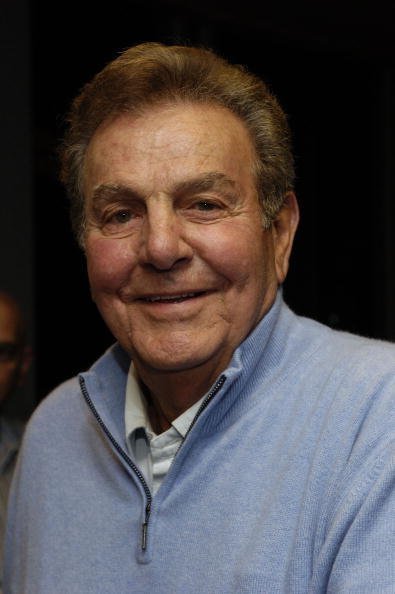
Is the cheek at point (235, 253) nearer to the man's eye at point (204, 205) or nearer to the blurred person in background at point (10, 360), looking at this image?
the man's eye at point (204, 205)

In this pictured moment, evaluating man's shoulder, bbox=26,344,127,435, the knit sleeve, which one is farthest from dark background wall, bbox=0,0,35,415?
the knit sleeve

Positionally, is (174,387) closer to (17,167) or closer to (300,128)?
(17,167)

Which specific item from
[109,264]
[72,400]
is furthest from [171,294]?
[72,400]

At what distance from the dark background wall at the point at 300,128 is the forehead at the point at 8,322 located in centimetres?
60

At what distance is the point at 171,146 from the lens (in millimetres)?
1576

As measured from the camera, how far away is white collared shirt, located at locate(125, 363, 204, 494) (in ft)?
5.50

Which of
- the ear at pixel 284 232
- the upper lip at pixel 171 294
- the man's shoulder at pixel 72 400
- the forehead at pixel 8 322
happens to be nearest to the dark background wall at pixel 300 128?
the forehead at pixel 8 322

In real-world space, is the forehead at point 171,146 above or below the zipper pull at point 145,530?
above

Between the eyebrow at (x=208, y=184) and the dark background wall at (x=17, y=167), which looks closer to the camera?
the eyebrow at (x=208, y=184)

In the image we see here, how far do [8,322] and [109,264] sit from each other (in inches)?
80.5

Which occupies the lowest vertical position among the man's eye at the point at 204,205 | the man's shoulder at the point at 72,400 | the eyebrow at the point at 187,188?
the man's shoulder at the point at 72,400

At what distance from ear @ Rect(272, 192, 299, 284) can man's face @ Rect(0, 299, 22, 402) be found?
1.95 m

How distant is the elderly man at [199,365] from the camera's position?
4.75 ft

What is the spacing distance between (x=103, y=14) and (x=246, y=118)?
129 inches
